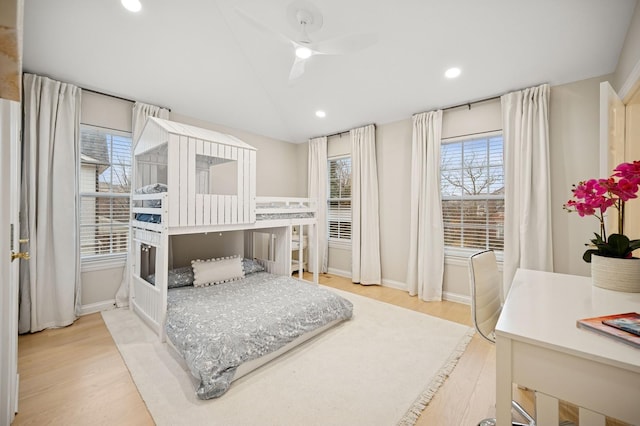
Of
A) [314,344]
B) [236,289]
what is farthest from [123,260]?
[314,344]

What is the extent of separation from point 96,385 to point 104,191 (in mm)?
2186

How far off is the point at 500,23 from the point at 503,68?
1.78 feet

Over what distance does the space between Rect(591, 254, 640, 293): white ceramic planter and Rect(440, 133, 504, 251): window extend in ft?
6.50

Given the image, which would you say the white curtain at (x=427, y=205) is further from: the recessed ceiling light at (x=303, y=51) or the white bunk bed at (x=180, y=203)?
the recessed ceiling light at (x=303, y=51)

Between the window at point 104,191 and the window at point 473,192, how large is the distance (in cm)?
408

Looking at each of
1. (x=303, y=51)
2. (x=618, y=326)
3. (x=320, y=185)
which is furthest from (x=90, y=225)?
(x=618, y=326)

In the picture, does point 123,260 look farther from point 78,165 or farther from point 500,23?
point 500,23

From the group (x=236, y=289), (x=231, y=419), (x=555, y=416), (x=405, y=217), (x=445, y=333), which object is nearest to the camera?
(x=555, y=416)

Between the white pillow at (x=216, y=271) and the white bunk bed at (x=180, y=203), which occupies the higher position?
the white bunk bed at (x=180, y=203)

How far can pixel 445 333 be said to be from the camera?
8.36 ft

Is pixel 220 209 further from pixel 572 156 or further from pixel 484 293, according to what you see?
pixel 572 156

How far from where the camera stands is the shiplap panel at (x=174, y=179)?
7.61ft

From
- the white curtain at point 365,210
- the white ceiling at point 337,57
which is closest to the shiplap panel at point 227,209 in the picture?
the white ceiling at point 337,57

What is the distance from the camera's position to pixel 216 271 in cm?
302
